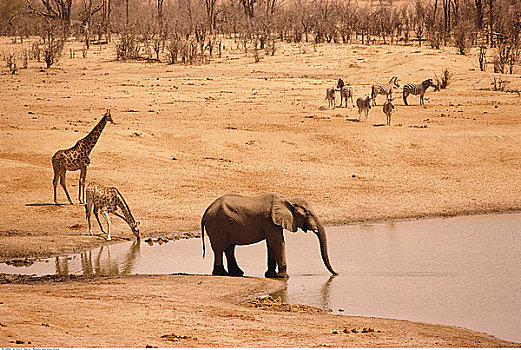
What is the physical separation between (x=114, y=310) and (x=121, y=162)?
385 inches

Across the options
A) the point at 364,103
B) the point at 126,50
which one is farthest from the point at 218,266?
the point at 126,50

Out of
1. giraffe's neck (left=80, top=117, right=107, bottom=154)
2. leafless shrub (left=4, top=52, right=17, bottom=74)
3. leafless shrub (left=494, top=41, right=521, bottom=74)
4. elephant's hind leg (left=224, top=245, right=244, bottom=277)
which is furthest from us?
leafless shrub (left=494, top=41, right=521, bottom=74)

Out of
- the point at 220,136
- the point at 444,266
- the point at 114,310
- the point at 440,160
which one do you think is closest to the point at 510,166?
the point at 440,160

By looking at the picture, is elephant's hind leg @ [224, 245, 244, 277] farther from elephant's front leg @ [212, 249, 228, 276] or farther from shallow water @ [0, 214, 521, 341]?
shallow water @ [0, 214, 521, 341]

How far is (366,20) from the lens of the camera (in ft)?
132

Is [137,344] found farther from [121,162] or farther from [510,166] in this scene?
[510,166]

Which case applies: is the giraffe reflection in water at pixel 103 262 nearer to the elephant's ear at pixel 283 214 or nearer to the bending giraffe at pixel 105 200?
the bending giraffe at pixel 105 200

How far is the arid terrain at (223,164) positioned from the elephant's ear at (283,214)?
80cm

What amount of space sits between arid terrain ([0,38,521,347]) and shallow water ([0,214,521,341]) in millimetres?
Result: 600

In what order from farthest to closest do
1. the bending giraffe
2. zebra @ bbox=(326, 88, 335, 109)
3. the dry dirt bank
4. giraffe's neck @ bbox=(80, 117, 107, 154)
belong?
1. zebra @ bbox=(326, 88, 335, 109)
2. giraffe's neck @ bbox=(80, 117, 107, 154)
3. the bending giraffe
4. the dry dirt bank

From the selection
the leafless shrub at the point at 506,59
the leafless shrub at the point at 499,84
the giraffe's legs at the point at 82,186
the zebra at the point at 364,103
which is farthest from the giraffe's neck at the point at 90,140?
the leafless shrub at the point at 506,59

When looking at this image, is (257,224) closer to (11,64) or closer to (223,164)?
(223,164)

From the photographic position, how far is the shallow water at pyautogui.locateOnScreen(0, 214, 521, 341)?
895cm

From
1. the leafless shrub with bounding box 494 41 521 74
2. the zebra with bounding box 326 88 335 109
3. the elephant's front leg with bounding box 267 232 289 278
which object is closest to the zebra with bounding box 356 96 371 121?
the zebra with bounding box 326 88 335 109
